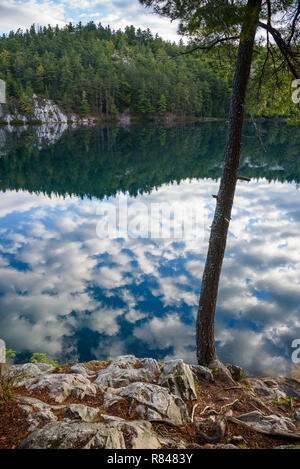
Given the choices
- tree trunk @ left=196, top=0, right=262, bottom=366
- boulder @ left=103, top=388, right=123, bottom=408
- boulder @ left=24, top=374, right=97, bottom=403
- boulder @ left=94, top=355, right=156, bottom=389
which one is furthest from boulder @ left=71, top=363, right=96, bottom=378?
tree trunk @ left=196, top=0, right=262, bottom=366

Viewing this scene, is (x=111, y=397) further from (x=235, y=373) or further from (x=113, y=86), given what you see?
(x=113, y=86)

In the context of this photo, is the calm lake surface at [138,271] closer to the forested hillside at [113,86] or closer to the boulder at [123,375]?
the boulder at [123,375]

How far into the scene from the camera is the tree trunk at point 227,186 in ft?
19.2

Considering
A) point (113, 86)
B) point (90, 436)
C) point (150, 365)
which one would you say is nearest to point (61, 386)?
point (90, 436)

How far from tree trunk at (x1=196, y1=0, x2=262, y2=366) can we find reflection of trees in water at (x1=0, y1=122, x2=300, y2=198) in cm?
2384

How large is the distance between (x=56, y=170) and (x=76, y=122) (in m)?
73.6

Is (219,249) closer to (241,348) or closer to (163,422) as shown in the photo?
(163,422)

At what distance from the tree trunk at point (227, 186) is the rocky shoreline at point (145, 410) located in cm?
96

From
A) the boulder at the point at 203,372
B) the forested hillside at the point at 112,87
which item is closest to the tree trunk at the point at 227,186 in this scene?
the boulder at the point at 203,372

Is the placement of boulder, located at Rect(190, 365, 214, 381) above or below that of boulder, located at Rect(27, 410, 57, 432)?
below

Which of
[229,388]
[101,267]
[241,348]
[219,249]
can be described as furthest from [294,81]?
[101,267]

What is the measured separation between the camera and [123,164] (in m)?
42.9

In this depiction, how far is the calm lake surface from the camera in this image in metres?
10.3

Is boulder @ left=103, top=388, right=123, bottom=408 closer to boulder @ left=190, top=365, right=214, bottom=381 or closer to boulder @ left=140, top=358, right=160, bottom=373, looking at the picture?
boulder @ left=140, top=358, right=160, bottom=373
